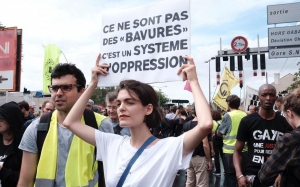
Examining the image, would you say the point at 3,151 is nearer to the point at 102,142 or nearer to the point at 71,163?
the point at 71,163

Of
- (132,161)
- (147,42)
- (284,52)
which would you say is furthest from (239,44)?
(132,161)

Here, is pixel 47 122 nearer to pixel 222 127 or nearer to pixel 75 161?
pixel 75 161

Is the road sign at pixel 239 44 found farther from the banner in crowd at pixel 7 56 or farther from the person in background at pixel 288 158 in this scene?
the person in background at pixel 288 158

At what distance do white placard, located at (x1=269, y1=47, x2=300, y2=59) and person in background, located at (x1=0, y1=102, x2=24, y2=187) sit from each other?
6710mm

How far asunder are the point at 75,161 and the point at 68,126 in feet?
0.89

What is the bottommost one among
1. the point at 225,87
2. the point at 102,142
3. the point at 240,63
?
the point at 102,142

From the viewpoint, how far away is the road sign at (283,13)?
7703 millimetres

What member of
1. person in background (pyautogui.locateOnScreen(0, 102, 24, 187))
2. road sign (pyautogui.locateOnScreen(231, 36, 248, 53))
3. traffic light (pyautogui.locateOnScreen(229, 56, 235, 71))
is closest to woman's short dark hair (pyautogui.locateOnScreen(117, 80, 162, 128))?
person in background (pyautogui.locateOnScreen(0, 102, 24, 187))

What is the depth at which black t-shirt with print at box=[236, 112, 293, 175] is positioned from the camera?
3783mm

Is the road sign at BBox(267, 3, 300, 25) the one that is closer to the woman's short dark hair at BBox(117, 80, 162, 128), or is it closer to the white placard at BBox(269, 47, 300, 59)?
the white placard at BBox(269, 47, 300, 59)

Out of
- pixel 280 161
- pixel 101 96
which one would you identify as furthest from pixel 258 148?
pixel 101 96

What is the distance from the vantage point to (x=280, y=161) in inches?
106

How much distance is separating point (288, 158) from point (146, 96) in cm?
130

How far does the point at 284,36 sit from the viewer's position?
26.9ft
